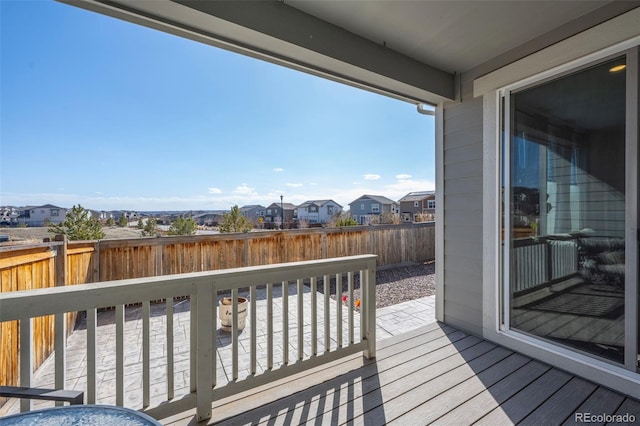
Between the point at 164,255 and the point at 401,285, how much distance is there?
445 cm

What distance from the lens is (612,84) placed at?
72.1 inches

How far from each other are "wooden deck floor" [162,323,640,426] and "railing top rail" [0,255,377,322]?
755mm

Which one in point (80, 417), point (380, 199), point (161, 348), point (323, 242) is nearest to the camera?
point (80, 417)

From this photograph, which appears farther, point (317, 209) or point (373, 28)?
point (317, 209)

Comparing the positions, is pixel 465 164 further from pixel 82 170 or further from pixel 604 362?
pixel 82 170

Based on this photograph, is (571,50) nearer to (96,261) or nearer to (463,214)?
(463,214)

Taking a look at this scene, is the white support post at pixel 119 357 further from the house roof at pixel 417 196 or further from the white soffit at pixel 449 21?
the house roof at pixel 417 196

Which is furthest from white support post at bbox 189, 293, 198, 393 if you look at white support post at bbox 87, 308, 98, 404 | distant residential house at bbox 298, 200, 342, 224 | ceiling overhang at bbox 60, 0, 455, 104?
distant residential house at bbox 298, 200, 342, 224

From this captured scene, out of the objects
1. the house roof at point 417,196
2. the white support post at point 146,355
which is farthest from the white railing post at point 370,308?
the house roof at point 417,196

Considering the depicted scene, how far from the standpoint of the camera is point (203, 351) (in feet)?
5.03

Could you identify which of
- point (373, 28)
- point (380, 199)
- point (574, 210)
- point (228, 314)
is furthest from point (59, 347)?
point (380, 199)

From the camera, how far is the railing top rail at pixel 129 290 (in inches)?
46.3

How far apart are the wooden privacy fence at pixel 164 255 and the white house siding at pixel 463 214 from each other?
3.61 metres

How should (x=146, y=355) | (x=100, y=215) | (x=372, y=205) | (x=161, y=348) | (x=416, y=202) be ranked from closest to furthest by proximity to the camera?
(x=146, y=355)
(x=161, y=348)
(x=100, y=215)
(x=416, y=202)
(x=372, y=205)
